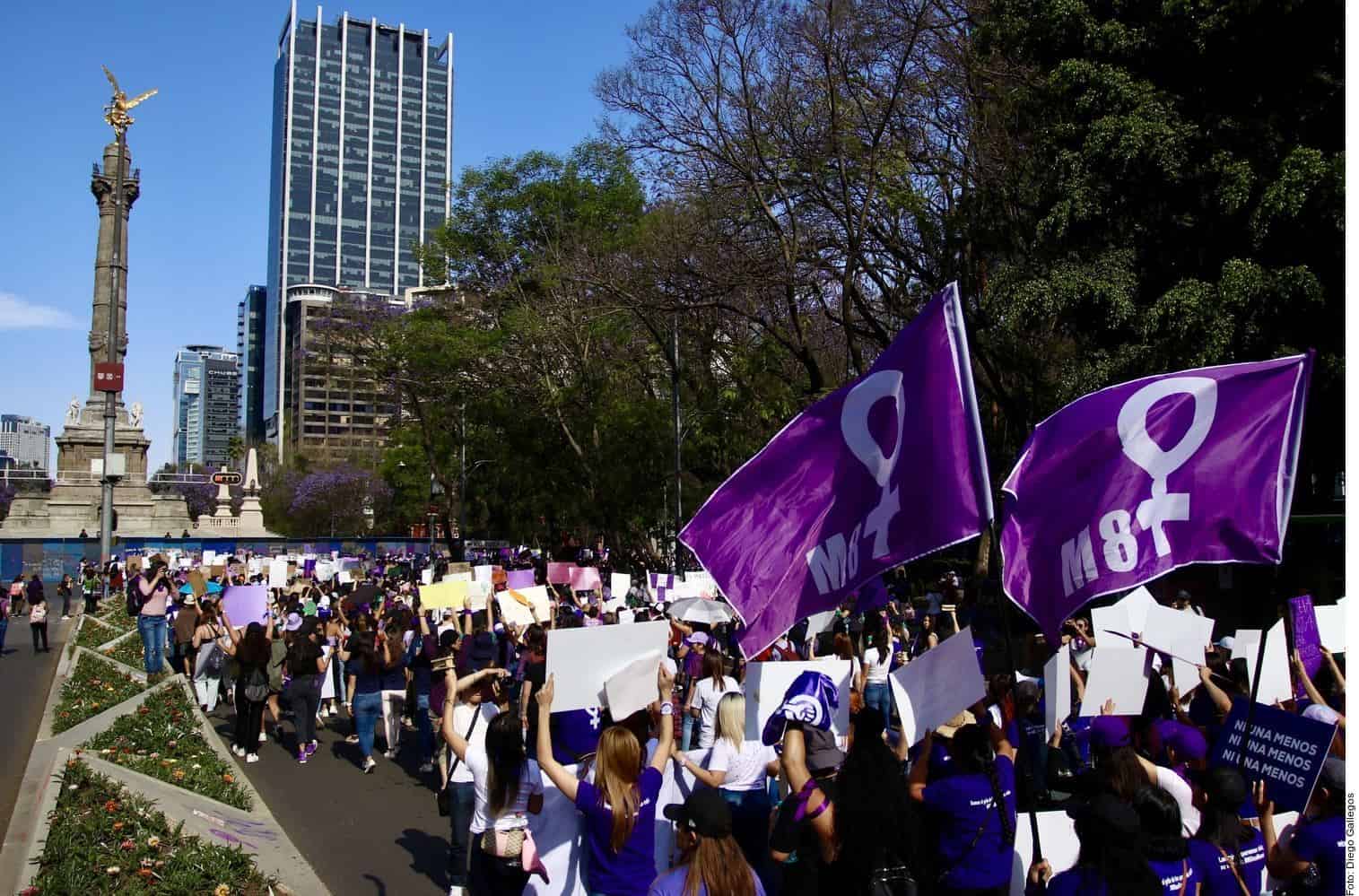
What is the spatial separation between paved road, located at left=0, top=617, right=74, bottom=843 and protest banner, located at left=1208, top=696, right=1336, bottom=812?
319 inches

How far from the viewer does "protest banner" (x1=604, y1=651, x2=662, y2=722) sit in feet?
17.5

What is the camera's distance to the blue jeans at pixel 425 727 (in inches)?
447

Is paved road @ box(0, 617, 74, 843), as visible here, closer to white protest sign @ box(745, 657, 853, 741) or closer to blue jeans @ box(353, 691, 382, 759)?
blue jeans @ box(353, 691, 382, 759)

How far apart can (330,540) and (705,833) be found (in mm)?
55391

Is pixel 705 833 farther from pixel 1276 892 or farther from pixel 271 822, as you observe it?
pixel 271 822

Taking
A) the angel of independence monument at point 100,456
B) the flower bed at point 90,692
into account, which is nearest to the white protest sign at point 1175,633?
the flower bed at point 90,692

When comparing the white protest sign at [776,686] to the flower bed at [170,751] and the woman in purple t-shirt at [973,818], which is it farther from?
the flower bed at [170,751]

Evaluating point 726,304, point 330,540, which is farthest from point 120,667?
point 330,540

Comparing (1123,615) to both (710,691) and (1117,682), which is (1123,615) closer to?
(1117,682)

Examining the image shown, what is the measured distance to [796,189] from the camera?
24.5 metres

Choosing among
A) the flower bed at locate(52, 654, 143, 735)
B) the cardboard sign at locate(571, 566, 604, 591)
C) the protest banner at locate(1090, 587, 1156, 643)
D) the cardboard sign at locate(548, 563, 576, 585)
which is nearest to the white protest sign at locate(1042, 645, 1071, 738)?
the protest banner at locate(1090, 587, 1156, 643)

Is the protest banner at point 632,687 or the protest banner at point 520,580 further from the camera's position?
the protest banner at point 520,580

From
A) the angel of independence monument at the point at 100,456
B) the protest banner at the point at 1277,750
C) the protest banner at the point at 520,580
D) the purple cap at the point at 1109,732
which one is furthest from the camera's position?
the angel of independence monument at the point at 100,456

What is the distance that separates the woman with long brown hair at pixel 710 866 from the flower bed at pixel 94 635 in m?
19.9
